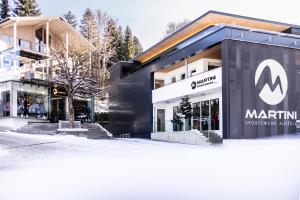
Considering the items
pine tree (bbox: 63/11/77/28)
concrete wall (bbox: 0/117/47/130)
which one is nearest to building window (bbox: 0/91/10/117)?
concrete wall (bbox: 0/117/47/130)

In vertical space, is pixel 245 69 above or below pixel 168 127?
above

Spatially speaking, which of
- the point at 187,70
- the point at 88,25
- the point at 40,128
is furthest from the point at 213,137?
the point at 88,25

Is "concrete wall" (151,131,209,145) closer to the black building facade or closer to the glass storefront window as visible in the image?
the black building facade

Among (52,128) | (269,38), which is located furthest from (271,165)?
(52,128)

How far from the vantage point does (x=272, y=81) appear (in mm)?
10039

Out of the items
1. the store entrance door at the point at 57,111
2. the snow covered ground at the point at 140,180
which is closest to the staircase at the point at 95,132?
the store entrance door at the point at 57,111

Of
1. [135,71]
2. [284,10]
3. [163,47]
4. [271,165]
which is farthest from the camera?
[135,71]

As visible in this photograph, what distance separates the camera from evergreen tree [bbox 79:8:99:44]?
2.91 meters

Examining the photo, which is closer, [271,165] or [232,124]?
[271,165]

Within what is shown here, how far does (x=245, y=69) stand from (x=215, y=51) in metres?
2.19

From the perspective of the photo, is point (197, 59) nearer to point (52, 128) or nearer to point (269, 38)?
point (269, 38)

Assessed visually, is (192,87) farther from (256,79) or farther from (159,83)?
(159,83)

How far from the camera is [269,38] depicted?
33.3ft

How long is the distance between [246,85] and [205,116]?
110 inches
